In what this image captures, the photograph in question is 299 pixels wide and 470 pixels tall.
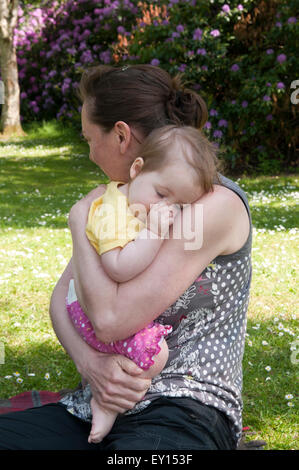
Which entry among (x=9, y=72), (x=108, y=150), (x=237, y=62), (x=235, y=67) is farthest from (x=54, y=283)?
(x=9, y=72)

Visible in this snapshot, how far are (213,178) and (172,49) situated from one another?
29.7 ft

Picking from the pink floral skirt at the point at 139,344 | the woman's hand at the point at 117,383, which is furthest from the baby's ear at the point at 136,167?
the woman's hand at the point at 117,383

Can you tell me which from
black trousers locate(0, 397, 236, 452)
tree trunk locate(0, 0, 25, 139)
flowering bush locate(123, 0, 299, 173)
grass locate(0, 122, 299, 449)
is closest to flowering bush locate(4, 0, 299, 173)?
flowering bush locate(123, 0, 299, 173)

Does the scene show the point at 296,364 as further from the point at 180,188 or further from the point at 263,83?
the point at 263,83

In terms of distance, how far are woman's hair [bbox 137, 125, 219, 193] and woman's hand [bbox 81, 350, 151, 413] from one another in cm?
61

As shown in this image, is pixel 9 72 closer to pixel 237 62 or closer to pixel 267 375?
pixel 237 62

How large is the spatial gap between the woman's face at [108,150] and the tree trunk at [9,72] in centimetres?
1444

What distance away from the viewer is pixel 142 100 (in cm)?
204

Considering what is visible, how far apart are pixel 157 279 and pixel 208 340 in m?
0.31

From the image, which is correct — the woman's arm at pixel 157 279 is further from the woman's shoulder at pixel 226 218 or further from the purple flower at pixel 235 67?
the purple flower at pixel 235 67

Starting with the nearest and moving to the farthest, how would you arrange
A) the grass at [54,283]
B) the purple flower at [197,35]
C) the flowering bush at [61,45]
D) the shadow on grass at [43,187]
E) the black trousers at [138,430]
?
the black trousers at [138,430] → the grass at [54,283] → the shadow on grass at [43,187] → the purple flower at [197,35] → the flowering bush at [61,45]

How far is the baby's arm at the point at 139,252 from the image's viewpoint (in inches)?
68.6

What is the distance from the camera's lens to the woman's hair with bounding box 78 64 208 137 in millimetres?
2049

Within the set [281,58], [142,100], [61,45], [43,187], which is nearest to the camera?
[142,100]
